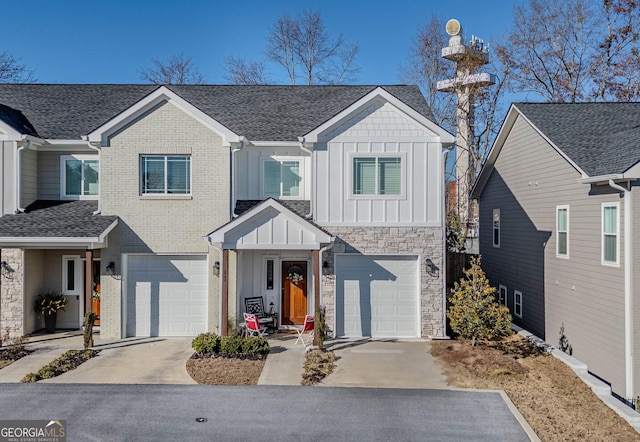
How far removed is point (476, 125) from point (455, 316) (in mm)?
20499

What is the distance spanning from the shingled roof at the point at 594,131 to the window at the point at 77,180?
1285 cm

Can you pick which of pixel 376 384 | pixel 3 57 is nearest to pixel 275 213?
pixel 376 384

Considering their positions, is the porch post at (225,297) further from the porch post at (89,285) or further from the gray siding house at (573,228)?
the gray siding house at (573,228)

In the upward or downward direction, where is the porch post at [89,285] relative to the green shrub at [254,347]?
upward

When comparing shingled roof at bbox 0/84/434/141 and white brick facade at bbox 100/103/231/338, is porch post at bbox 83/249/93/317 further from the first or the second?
shingled roof at bbox 0/84/434/141

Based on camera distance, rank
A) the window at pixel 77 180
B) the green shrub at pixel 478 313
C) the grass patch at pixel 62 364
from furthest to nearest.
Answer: the window at pixel 77 180 → the green shrub at pixel 478 313 → the grass patch at pixel 62 364


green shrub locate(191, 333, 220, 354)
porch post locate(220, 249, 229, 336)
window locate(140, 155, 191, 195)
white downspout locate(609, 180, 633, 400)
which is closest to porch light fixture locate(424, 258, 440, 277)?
white downspout locate(609, 180, 633, 400)

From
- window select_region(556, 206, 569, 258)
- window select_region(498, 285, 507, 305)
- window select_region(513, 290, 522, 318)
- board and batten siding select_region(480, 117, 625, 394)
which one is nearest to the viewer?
board and batten siding select_region(480, 117, 625, 394)

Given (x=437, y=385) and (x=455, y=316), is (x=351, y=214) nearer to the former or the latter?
(x=455, y=316)

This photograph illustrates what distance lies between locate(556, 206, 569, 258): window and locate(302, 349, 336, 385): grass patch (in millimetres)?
6797

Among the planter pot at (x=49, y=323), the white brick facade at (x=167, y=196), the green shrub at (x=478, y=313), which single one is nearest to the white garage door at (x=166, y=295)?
the white brick facade at (x=167, y=196)

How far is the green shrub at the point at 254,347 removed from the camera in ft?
39.1

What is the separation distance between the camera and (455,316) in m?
13.0

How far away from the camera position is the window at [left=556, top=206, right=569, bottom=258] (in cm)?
1341
